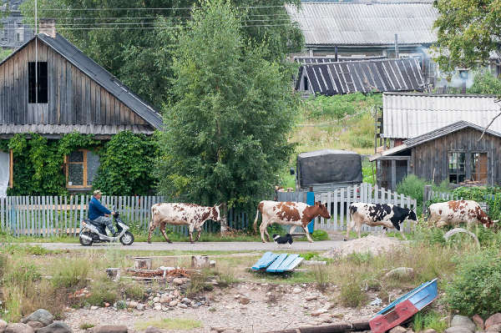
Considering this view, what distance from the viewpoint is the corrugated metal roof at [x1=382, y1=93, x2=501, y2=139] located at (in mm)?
37312

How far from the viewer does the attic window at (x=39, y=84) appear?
107ft

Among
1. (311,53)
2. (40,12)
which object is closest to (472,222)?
(40,12)

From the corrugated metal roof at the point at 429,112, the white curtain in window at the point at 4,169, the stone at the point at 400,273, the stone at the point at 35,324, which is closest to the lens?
the stone at the point at 35,324

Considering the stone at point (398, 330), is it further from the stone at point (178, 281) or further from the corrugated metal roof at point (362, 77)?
the corrugated metal roof at point (362, 77)

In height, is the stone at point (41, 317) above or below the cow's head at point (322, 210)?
below

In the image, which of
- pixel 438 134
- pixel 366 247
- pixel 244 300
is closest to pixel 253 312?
pixel 244 300

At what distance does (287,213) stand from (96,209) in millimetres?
5667

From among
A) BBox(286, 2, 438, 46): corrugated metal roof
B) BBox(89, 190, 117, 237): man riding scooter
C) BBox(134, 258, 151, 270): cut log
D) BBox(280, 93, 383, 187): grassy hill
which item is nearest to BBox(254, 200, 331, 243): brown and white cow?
BBox(89, 190, 117, 237): man riding scooter

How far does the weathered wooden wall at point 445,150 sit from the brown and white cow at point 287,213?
29.6ft

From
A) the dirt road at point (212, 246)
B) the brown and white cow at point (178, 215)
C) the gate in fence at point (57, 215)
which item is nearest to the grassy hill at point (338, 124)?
the gate in fence at point (57, 215)

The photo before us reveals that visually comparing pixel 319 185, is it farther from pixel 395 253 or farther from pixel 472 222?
pixel 395 253

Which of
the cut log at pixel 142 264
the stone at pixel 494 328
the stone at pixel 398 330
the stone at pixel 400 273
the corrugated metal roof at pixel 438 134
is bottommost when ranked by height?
the stone at pixel 398 330

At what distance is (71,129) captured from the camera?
32.0 metres

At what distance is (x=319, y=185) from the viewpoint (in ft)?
118
